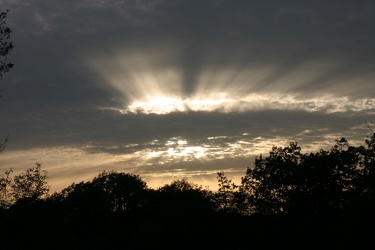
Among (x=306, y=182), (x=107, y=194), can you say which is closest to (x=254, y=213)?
(x=306, y=182)

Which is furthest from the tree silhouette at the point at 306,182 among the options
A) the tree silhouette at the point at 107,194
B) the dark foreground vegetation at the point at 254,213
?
the tree silhouette at the point at 107,194

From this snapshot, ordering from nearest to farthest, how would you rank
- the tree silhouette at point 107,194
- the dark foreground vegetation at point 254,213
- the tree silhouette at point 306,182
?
the dark foreground vegetation at point 254,213 → the tree silhouette at point 306,182 → the tree silhouette at point 107,194

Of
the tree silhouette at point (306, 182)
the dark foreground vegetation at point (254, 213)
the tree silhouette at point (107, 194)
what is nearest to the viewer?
the dark foreground vegetation at point (254, 213)

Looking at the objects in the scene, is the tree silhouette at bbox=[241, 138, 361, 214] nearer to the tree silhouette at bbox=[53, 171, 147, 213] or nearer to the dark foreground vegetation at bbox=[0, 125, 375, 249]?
the dark foreground vegetation at bbox=[0, 125, 375, 249]

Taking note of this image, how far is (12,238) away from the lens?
5281 centimetres

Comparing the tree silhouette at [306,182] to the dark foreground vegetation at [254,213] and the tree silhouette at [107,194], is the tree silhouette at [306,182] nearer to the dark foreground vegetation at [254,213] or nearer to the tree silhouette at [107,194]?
the dark foreground vegetation at [254,213]

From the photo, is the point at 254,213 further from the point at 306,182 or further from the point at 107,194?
the point at 107,194

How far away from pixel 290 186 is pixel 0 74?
51286 mm

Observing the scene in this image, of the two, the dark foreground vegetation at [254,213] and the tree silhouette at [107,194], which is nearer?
the dark foreground vegetation at [254,213]

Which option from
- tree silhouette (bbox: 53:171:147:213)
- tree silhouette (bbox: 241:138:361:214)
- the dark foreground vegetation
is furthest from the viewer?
tree silhouette (bbox: 53:171:147:213)

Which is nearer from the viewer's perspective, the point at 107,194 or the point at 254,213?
the point at 254,213

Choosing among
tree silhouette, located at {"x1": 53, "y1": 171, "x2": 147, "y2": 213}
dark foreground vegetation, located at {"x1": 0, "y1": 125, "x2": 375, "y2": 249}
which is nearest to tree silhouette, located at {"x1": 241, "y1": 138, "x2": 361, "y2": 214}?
dark foreground vegetation, located at {"x1": 0, "y1": 125, "x2": 375, "y2": 249}

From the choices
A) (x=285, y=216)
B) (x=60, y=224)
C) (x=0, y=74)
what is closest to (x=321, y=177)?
(x=285, y=216)

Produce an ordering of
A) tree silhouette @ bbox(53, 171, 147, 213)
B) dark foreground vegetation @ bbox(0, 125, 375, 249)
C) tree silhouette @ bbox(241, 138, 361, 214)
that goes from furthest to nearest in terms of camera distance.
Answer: tree silhouette @ bbox(53, 171, 147, 213) → tree silhouette @ bbox(241, 138, 361, 214) → dark foreground vegetation @ bbox(0, 125, 375, 249)
